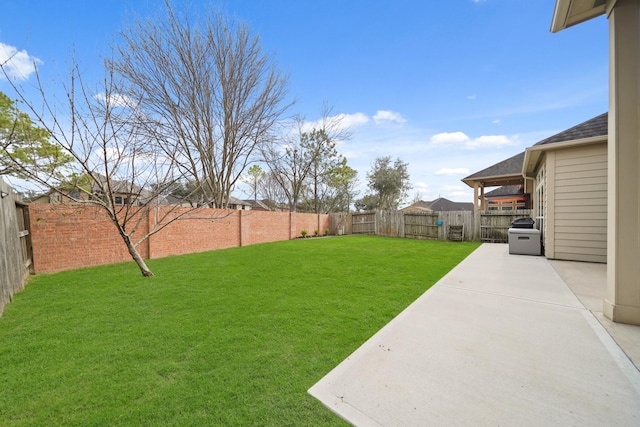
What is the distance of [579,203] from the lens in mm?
5887

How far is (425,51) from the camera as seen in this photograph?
28.3 ft

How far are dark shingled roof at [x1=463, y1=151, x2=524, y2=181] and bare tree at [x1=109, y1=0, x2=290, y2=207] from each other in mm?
10666

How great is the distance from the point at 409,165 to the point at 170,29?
18.0 meters

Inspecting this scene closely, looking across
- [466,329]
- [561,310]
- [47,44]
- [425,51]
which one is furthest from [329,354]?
[425,51]

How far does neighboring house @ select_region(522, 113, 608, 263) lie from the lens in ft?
18.4

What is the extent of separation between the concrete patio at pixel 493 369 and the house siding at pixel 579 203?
3.30 meters

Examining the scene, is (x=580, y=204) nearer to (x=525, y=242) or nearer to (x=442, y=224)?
(x=525, y=242)

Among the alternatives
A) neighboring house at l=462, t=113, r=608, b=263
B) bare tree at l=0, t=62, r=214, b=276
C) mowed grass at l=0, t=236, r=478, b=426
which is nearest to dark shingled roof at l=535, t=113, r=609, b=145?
neighboring house at l=462, t=113, r=608, b=263

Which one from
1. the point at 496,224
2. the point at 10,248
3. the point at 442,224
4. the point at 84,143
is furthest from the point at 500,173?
the point at 10,248

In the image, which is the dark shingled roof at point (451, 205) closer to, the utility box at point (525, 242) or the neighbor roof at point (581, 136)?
the utility box at point (525, 242)

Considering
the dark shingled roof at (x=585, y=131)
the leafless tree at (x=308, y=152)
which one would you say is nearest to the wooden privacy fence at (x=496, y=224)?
the dark shingled roof at (x=585, y=131)

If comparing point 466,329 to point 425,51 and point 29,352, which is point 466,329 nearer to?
point 29,352

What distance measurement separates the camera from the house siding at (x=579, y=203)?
18.5ft

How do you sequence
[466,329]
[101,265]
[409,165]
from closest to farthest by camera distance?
[466,329], [101,265], [409,165]
